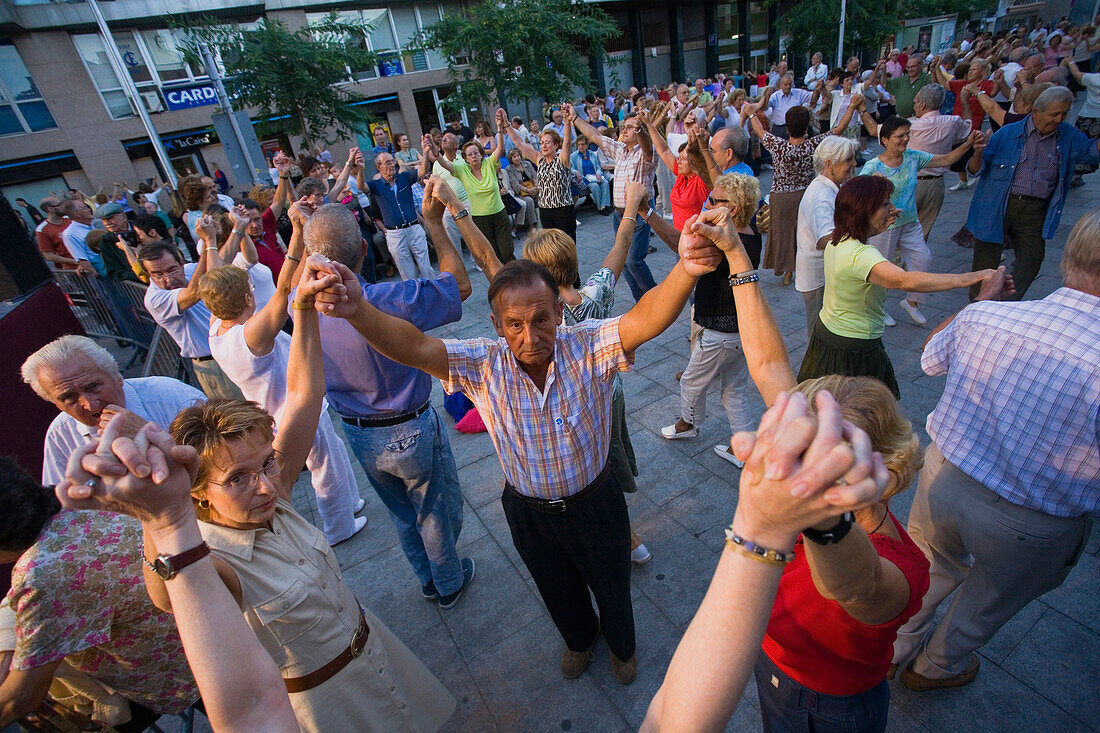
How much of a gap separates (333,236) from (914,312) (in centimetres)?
557

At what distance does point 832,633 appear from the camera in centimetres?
140

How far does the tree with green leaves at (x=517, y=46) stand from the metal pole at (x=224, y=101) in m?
6.43

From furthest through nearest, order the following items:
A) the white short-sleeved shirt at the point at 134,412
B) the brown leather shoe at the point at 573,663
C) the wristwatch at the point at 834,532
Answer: the brown leather shoe at the point at 573,663, the white short-sleeved shirt at the point at 134,412, the wristwatch at the point at 834,532

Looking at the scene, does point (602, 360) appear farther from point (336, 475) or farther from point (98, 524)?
point (336, 475)

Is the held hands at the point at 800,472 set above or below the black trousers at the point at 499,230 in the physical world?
above

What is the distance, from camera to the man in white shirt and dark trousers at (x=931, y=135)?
6.07 meters

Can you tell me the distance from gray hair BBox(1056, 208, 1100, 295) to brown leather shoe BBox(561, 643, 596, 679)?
2595 mm

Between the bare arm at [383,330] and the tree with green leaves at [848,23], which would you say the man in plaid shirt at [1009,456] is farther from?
the tree with green leaves at [848,23]

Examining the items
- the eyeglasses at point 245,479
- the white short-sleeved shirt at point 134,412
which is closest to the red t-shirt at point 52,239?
the white short-sleeved shirt at point 134,412

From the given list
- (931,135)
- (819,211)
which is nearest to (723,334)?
(819,211)

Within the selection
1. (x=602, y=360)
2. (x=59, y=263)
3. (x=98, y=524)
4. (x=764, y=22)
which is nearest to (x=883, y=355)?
(x=602, y=360)

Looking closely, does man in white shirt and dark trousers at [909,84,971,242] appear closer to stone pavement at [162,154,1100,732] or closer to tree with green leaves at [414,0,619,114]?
stone pavement at [162,154,1100,732]

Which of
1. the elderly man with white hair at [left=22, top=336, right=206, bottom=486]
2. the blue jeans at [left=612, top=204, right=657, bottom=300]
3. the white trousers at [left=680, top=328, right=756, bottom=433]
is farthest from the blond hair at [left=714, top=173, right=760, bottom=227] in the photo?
the elderly man with white hair at [left=22, top=336, right=206, bottom=486]

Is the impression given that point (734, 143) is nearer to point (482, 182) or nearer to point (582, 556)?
point (482, 182)
